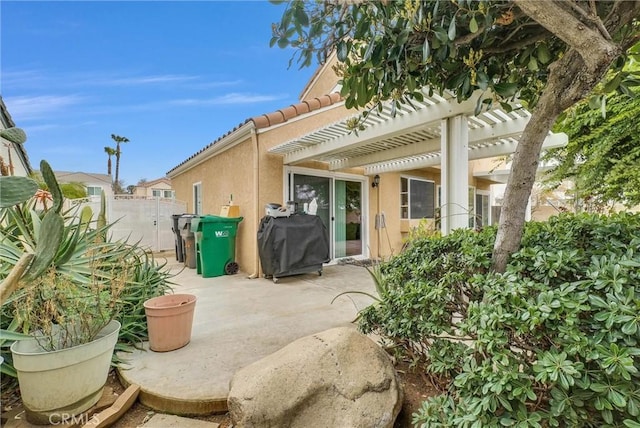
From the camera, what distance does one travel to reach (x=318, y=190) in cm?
825

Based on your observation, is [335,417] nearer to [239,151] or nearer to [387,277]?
[387,277]

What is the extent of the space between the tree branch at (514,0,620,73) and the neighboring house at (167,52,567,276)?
2.20 metres

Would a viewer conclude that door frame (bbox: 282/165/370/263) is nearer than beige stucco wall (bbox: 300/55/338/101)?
Yes

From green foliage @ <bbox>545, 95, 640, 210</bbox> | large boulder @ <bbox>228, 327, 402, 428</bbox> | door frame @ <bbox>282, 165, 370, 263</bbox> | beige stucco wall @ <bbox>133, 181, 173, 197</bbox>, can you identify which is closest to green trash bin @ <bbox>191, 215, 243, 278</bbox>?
door frame @ <bbox>282, 165, 370, 263</bbox>

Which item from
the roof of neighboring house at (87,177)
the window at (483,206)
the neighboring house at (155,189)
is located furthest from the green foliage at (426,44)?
the neighboring house at (155,189)

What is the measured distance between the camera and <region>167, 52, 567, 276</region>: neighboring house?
3.96m

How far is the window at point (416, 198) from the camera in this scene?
407 inches

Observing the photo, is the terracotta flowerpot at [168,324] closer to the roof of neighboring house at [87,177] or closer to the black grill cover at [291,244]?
the black grill cover at [291,244]

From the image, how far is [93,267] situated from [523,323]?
3.14 metres

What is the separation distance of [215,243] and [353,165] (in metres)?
3.95

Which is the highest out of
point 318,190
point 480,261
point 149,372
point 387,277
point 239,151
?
point 239,151

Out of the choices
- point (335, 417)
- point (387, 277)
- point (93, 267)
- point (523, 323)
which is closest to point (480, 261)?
point (523, 323)

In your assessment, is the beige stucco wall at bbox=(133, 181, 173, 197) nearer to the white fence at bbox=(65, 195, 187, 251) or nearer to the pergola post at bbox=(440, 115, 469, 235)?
the white fence at bbox=(65, 195, 187, 251)

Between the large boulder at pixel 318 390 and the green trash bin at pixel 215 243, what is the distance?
5.11 meters
